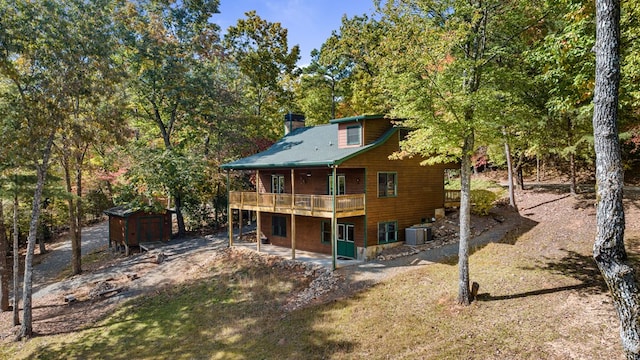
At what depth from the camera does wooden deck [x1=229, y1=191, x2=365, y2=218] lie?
1689 cm

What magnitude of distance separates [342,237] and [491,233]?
25.0 feet

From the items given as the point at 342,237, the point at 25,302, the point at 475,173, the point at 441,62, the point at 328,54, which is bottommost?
the point at 25,302

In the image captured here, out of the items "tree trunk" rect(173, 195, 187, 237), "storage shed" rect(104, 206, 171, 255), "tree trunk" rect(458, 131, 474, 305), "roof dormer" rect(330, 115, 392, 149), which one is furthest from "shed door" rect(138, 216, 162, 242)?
"tree trunk" rect(458, 131, 474, 305)

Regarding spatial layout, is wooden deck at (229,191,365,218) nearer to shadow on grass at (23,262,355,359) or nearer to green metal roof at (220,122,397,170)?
green metal roof at (220,122,397,170)

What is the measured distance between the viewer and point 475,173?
36.0 metres

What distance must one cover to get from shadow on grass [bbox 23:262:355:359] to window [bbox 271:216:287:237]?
174 inches

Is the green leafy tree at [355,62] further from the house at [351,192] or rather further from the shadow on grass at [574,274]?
the shadow on grass at [574,274]

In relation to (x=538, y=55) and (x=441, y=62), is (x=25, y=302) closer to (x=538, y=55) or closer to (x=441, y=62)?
(x=441, y=62)

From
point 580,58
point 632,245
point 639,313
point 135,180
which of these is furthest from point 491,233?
point 135,180

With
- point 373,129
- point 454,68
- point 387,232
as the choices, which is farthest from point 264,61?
point 454,68

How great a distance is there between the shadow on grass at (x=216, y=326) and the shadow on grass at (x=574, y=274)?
5.55 metres

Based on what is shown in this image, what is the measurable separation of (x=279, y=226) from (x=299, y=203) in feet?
15.5

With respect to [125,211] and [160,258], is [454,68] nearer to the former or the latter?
[160,258]

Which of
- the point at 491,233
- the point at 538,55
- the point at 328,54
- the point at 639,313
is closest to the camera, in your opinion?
the point at 639,313
